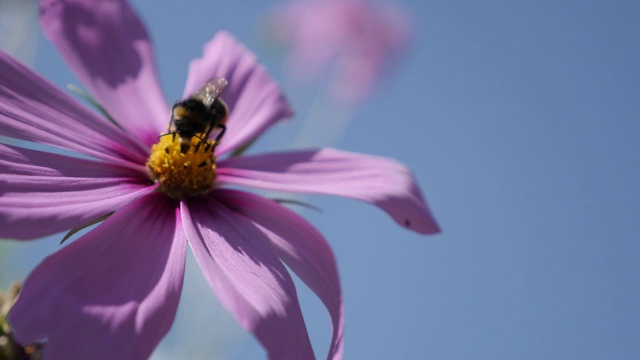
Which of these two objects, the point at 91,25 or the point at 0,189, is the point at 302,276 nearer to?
the point at 0,189

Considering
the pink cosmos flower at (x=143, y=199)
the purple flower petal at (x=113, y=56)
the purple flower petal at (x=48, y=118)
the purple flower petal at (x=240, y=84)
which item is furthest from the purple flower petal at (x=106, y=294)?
the purple flower petal at (x=240, y=84)

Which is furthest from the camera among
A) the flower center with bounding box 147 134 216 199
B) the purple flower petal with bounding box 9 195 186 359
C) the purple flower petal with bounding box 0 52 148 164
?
the flower center with bounding box 147 134 216 199

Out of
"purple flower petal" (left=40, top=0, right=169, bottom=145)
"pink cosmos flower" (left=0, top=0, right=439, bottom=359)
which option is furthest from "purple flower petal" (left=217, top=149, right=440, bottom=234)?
"purple flower petal" (left=40, top=0, right=169, bottom=145)

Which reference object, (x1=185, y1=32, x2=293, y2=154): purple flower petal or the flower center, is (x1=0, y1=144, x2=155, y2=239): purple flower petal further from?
(x1=185, y1=32, x2=293, y2=154): purple flower petal

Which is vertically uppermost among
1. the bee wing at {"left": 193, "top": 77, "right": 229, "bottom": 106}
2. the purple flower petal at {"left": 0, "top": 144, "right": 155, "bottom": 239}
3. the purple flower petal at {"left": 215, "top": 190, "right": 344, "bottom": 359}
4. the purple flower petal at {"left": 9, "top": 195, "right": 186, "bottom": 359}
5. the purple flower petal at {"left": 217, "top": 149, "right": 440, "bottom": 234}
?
the bee wing at {"left": 193, "top": 77, "right": 229, "bottom": 106}

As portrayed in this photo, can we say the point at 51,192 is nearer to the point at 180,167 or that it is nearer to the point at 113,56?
the point at 180,167

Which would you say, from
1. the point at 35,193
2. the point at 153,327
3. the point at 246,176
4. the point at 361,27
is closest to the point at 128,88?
the point at 246,176
